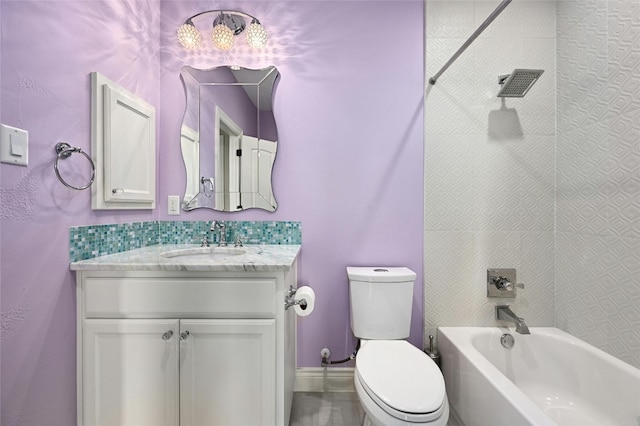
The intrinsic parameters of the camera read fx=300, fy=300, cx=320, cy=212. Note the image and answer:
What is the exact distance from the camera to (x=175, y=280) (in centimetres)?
115

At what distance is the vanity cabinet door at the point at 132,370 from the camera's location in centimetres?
114

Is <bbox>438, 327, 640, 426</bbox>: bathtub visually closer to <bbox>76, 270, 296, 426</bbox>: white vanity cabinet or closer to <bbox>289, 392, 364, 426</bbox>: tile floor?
<bbox>289, 392, 364, 426</bbox>: tile floor

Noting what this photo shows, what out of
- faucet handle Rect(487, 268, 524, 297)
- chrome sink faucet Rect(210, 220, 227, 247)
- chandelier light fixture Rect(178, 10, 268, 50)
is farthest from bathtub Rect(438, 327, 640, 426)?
chandelier light fixture Rect(178, 10, 268, 50)

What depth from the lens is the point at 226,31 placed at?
1640 millimetres

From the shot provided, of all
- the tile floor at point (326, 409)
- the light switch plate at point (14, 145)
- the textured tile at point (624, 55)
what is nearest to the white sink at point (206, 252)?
the light switch plate at point (14, 145)

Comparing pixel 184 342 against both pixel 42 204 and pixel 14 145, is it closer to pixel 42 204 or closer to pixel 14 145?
pixel 42 204

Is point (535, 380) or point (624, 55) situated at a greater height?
point (624, 55)

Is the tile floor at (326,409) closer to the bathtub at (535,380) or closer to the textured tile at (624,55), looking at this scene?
the bathtub at (535,380)

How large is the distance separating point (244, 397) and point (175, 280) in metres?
0.51

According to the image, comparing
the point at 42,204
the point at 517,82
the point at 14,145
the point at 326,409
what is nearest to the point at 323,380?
the point at 326,409

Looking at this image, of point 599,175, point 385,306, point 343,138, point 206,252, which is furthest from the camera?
point 343,138

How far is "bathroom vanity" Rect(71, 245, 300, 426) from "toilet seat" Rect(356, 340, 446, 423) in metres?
0.35

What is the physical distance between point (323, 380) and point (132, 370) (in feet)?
3.32

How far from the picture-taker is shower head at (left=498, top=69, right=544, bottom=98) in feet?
4.83
